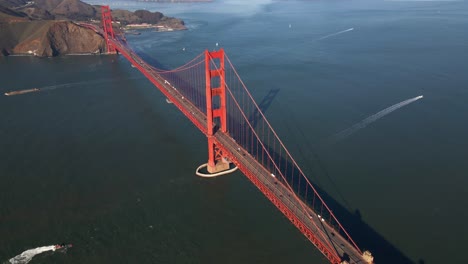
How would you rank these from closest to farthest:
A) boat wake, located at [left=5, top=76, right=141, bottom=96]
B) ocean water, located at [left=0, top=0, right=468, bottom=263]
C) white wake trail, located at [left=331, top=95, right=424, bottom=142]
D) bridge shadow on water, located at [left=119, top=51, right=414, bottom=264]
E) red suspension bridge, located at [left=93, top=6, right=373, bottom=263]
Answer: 1. red suspension bridge, located at [left=93, top=6, right=373, bottom=263]
2. bridge shadow on water, located at [left=119, top=51, right=414, bottom=264]
3. ocean water, located at [left=0, top=0, right=468, bottom=263]
4. white wake trail, located at [left=331, top=95, right=424, bottom=142]
5. boat wake, located at [left=5, top=76, right=141, bottom=96]

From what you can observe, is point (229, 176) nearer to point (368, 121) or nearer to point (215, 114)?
point (215, 114)

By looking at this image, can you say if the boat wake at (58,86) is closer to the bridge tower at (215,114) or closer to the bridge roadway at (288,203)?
the bridge roadway at (288,203)

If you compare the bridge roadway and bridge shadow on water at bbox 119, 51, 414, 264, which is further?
bridge shadow on water at bbox 119, 51, 414, 264

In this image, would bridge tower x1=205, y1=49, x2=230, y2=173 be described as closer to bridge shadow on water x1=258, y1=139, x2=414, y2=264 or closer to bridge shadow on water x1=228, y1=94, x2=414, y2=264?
bridge shadow on water x1=228, y1=94, x2=414, y2=264

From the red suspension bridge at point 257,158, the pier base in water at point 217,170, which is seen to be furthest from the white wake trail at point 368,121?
the pier base in water at point 217,170

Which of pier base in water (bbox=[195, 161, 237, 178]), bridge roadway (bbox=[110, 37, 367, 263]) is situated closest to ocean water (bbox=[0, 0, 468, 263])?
pier base in water (bbox=[195, 161, 237, 178])

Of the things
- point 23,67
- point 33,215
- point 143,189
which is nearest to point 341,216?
point 143,189

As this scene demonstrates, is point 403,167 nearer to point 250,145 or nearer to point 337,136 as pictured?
point 337,136
